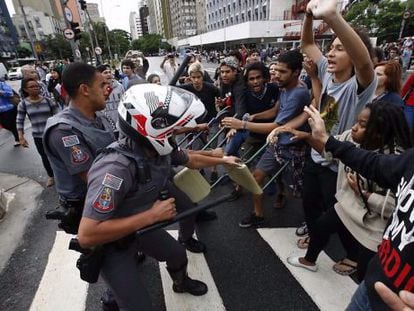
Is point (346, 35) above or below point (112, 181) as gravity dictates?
above

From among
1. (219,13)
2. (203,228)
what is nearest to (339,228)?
(203,228)

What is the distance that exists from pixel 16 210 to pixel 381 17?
38.8 metres

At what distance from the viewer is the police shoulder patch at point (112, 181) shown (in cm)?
162

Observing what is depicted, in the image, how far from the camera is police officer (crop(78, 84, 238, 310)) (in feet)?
5.34

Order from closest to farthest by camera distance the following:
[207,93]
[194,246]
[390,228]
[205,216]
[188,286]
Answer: [390,228] → [188,286] → [194,246] → [205,216] → [207,93]

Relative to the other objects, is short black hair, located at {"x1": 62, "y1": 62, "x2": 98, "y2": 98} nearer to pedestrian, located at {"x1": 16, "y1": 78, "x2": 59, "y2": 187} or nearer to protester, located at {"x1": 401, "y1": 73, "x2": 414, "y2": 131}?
pedestrian, located at {"x1": 16, "y1": 78, "x2": 59, "y2": 187}

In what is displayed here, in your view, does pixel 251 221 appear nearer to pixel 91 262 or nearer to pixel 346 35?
pixel 91 262

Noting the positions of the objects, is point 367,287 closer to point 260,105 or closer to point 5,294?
point 260,105

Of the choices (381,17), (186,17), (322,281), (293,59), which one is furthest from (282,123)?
(186,17)

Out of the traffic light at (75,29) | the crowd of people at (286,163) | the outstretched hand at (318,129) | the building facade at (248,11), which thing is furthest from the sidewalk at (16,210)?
the building facade at (248,11)

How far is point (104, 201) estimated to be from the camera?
1.61 m

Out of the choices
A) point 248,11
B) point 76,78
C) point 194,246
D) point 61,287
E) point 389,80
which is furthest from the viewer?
point 248,11

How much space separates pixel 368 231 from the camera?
6.61ft

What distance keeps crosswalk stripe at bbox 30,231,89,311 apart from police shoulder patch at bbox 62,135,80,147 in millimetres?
1578
